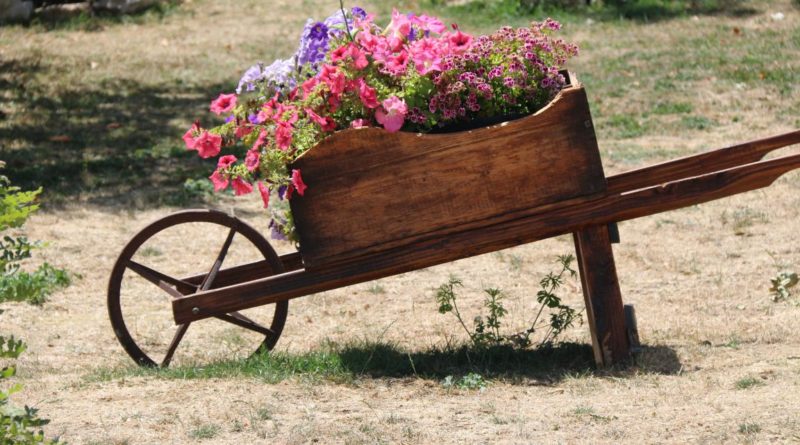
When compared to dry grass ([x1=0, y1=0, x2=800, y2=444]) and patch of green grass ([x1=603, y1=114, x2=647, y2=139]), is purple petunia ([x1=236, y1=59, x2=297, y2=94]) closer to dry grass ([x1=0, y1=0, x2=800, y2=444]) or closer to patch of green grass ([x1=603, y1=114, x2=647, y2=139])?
dry grass ([x1=0, y1=0, x2=800, y2=444])

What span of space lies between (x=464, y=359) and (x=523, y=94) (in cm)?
120

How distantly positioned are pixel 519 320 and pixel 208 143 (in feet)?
6.46

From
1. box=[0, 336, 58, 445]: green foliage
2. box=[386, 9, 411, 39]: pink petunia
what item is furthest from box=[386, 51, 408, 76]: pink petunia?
box=[0, 336, 58, 445]: green foliage

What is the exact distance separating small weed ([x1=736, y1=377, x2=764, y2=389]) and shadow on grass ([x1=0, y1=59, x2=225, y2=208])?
4.90 metres

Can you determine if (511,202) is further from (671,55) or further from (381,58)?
(671,55)

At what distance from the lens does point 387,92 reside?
4.80 metres

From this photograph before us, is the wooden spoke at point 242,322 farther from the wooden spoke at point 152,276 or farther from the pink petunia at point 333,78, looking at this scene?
the pink petunia at point 333,78

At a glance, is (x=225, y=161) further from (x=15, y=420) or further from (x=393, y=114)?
(x=15, y=420)

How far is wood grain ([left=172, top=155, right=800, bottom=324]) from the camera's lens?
4.74 m

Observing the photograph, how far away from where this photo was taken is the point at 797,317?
561 cm

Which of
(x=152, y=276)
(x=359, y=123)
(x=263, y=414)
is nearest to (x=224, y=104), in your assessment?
(x=359, y=123)

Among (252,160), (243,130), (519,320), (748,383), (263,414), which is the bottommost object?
(748,383)

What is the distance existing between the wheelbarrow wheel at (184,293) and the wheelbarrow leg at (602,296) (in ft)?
4.37

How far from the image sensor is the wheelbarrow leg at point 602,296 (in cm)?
487
